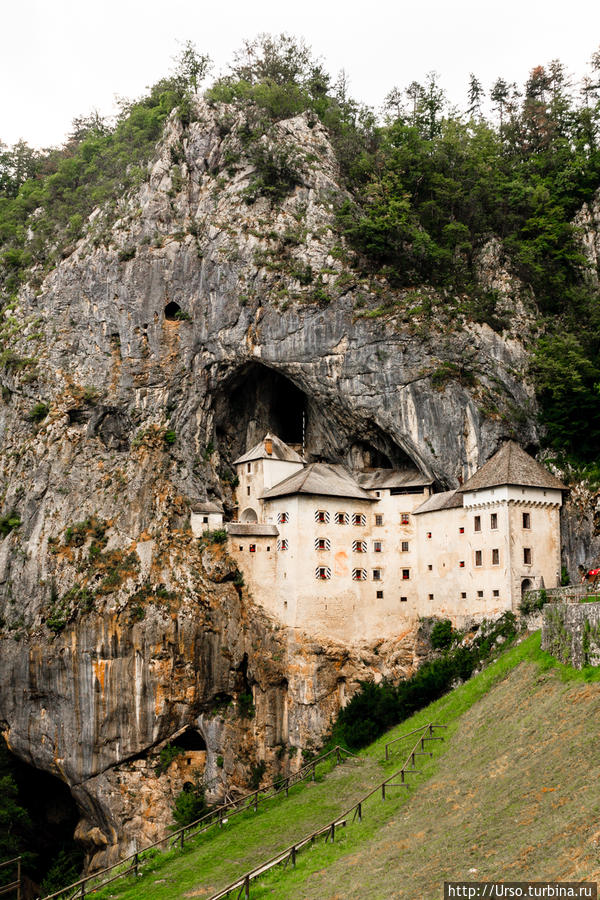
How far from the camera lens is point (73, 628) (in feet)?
187

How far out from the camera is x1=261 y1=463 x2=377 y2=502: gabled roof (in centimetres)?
5691

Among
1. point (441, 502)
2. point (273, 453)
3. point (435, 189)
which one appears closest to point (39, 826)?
point (273, 453)

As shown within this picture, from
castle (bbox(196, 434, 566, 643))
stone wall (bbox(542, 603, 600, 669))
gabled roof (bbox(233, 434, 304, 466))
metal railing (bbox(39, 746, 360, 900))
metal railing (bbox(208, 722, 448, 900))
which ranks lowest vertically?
metal railing (bbox(39, 746, 360, 900))

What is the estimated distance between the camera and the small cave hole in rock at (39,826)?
55.1 m

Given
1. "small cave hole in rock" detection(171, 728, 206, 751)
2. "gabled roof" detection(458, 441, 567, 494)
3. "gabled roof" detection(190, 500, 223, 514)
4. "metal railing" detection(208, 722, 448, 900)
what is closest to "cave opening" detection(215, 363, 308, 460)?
Result: "gabled roof" detection(190, 500, 223, 514)

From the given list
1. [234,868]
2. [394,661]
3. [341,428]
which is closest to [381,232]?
[341,428]

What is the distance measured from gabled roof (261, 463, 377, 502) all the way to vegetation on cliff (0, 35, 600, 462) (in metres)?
14.0

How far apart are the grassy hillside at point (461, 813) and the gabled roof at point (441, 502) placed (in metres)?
12.0

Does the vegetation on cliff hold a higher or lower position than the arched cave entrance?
higher

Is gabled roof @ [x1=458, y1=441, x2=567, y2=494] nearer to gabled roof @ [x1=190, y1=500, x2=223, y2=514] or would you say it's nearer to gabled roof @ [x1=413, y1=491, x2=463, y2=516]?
gabled roof @ [x1=413, y1=491, x2=463, y2=516]

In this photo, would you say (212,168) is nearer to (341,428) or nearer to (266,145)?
(266,145)

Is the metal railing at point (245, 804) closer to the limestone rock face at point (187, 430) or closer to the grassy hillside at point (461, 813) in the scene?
the grassy hillside at point (461, 813)

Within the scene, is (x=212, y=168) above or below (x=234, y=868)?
above

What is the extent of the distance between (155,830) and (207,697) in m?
8.70
